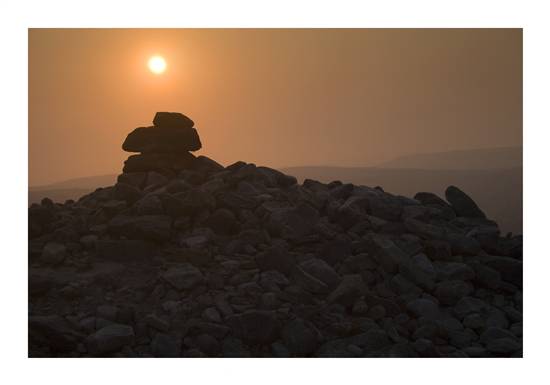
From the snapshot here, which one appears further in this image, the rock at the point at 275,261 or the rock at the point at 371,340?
the rock at the point at 275,261

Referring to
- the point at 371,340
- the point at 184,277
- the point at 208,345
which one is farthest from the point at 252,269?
the point at 371,340

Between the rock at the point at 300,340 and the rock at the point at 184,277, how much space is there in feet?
6.59

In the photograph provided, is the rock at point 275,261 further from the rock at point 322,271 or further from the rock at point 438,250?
the rock at point 438,250

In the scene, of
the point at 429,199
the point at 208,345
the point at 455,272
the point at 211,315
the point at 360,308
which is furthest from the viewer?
the point at 429,199

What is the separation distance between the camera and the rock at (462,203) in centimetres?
1670

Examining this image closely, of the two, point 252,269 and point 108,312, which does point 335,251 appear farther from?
point 108,312

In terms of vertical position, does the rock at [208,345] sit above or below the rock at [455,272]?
below

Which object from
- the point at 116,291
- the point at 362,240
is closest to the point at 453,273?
the point at 362,240

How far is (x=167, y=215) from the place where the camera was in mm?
13891

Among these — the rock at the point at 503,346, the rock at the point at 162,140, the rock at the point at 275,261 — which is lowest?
the rock at the point at 503,346

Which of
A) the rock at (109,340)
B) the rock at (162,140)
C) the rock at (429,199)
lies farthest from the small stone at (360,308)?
the rock at (162,140)

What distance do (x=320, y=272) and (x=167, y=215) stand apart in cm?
343

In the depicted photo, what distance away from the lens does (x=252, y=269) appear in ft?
41.7

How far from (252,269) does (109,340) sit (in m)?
2.98
